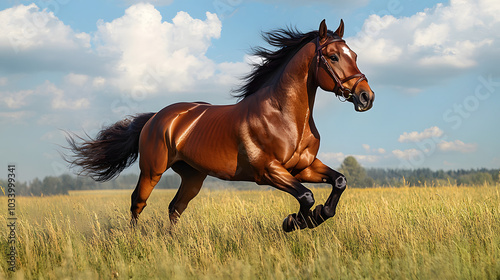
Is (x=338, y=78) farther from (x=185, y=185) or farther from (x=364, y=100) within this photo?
(x=185, y=185)

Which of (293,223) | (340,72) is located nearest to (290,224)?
(293,223)

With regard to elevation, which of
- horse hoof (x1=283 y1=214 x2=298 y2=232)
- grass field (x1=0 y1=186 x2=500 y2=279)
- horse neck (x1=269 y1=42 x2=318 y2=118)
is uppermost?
horse neck (x1=269 y1=42 x2=318 y2=118)

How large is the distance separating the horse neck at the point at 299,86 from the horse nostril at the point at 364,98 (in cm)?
69

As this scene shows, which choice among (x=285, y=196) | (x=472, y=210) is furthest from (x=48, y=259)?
(x=472, y=210)

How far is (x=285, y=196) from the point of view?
10.5 meters

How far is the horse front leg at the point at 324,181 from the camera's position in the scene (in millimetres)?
5043

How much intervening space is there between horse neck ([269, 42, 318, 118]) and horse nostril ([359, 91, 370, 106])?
2.25ft

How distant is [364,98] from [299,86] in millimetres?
849

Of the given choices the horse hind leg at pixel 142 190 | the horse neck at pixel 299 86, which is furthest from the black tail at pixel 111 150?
the horse neck at pixel 299 86

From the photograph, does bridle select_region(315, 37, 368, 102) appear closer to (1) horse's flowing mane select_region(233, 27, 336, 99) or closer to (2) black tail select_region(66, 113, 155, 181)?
(1) horse's flowing mane select_region(233, 27, 336, 99)

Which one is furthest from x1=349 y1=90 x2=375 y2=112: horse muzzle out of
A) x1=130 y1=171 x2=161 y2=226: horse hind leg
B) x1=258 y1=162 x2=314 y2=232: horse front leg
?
x1=130 y1=171 x2=161 y2=226: horse hind leg

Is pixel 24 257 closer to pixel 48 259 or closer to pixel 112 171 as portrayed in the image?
pixel 48 259

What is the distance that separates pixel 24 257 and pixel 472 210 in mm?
7185

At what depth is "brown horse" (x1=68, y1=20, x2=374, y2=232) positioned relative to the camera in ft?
16.8
